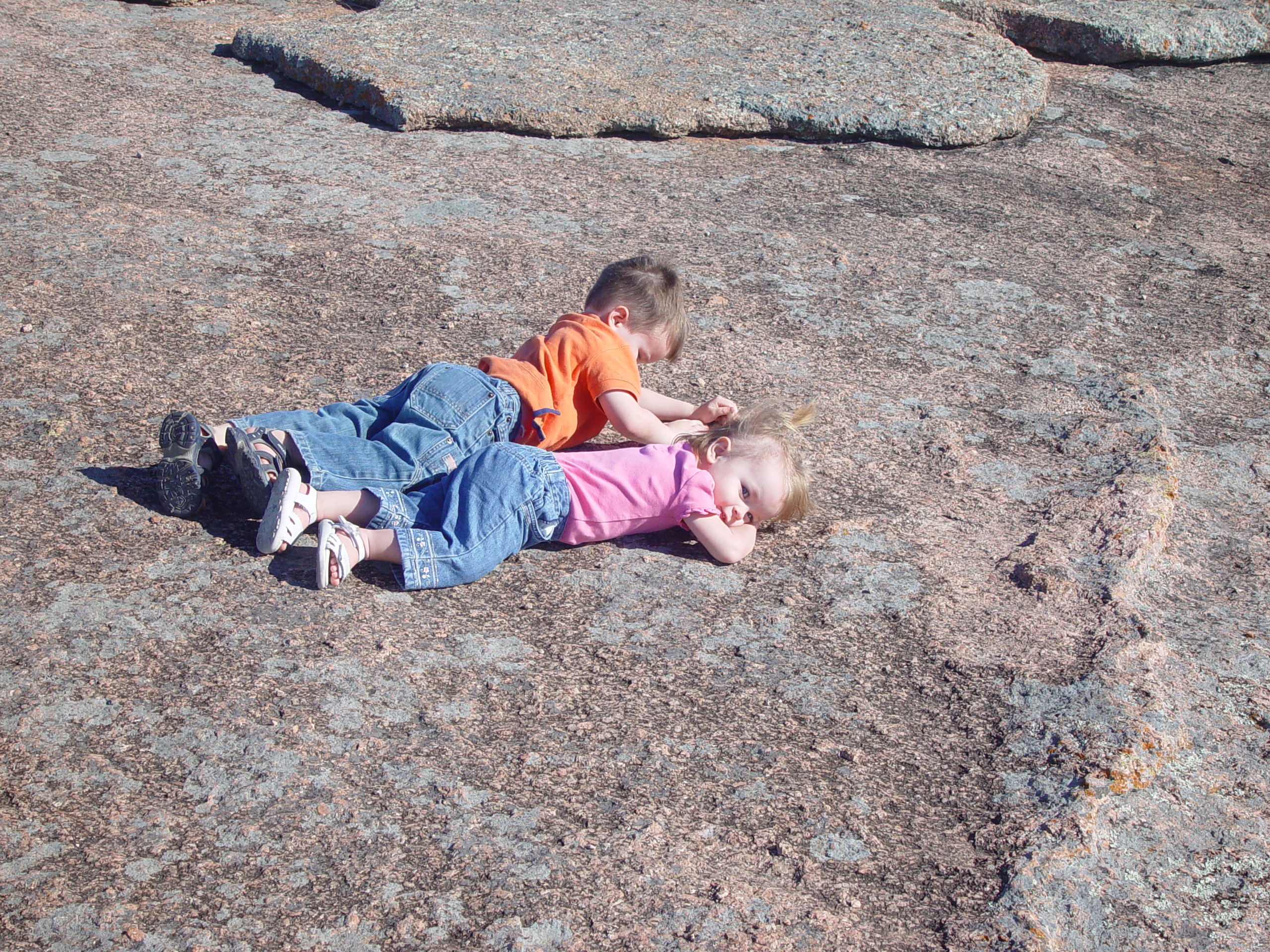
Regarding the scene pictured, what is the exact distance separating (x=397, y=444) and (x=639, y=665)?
77cm

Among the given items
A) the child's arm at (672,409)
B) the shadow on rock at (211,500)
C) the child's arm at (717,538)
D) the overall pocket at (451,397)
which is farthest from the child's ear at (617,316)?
the shadow on rock at (211,500)

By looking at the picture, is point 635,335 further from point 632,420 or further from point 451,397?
point 451,397

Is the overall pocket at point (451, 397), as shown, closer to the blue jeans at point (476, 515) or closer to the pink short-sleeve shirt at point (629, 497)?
the blue jeans at point (476, 515)

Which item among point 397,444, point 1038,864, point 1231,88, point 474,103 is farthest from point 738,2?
point 1038,864

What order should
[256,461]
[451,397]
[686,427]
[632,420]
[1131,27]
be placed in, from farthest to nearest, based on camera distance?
1. [1131,27]
2. [686,427]
3. [632,420]
4. [451,397]
5. [256,461]

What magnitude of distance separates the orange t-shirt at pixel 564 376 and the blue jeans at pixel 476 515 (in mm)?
221

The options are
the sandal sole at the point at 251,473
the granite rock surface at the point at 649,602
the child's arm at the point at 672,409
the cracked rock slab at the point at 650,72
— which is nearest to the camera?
the granite rock surface at the point at 649,602

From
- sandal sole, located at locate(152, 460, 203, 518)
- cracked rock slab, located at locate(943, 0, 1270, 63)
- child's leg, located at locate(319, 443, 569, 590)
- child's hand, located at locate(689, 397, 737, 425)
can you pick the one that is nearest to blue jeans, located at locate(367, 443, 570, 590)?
child's leg, located at locate(319, 443, 569, 590)

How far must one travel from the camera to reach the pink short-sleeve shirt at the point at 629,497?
2322 millimetres

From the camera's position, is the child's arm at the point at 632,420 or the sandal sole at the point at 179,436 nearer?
the sandal sole at the point at 179,436

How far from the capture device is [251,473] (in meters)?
2.18

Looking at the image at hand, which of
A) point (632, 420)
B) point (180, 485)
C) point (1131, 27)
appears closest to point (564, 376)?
point (632, 420)

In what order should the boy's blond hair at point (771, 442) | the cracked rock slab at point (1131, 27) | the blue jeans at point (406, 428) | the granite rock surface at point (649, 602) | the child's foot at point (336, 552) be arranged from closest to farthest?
the granite rock surface at point (649, 602)
the child's foot at point (336, 552)
the blue jeans at point (406, 428)
the boy's blond hair at point (771, 442)
the cracked rock slab at point (1131, 27)

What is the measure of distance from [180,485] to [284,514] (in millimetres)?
258
